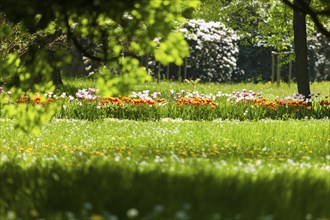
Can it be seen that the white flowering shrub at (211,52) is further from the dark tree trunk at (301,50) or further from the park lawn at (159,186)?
the park lawn at (159,186)

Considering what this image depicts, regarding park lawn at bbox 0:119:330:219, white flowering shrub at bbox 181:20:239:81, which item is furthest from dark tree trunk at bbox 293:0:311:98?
white flowering shrub at bbox 181:20:239:81

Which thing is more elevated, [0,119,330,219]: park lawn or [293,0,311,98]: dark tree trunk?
[293,0,311,98]: dark tree trunk

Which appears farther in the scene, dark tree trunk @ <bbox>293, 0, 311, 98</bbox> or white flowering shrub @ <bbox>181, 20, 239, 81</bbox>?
white flowering shrub @ <bbox>181, 20, 239, 81</bbox>

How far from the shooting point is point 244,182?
546 centimetres

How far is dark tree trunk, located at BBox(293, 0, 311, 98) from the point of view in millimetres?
17156

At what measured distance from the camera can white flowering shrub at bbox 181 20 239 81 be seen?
30.2 metres

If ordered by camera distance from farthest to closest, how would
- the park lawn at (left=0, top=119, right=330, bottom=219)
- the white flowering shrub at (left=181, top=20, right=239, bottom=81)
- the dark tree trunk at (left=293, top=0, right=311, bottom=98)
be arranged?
the white flowering shrub at (left=181, top=20, right=239, bottom=81), the dark tree trunk at (left=293, top=0, right=311, bottom=98), the park lawn at (left=0, top=119, right=330, bottom=219)

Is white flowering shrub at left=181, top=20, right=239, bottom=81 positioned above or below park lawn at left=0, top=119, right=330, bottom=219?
above

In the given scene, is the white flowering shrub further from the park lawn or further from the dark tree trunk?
the park lawn

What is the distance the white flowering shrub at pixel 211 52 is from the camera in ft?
98.9

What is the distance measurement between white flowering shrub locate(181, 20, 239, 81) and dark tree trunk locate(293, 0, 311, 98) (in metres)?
12.0

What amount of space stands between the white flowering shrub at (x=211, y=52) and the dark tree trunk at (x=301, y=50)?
1202 cm

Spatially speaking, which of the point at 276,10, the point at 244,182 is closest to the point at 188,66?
the point at 276,10

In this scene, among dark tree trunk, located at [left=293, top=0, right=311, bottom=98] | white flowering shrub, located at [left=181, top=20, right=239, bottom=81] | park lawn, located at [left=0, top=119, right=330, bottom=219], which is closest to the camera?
park lawn, located at [left=0, top=119, right=330, bottom=219]
